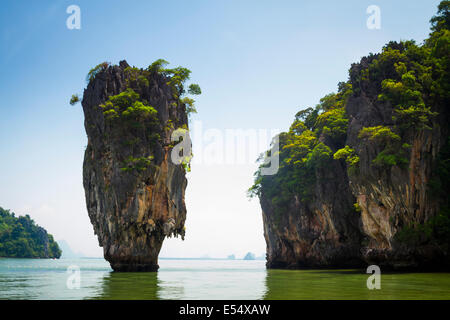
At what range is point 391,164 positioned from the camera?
25.1 meters

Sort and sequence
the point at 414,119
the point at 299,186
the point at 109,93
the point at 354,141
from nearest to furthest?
1. the point at 414,119
2. the point at 354,141
3. the point at 109,93
4. the point at 299,186

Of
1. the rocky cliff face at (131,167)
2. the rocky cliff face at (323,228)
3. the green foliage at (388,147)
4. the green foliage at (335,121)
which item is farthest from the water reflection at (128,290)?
the green foliage at (335,121)

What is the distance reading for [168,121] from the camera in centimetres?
3250

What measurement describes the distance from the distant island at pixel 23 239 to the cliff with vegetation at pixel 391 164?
81849mm

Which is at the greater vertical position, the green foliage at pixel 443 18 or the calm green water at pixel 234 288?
the green foliage at pixel 443 18

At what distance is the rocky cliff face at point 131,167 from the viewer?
2950cm

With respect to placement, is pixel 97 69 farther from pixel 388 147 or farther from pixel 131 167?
pixel 388 147

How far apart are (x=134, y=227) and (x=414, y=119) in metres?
21.0

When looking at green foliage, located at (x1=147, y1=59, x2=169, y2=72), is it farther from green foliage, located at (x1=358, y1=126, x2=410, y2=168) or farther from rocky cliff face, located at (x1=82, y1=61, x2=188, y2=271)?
green foliage, located at (x1=358, y1=126, x2=410, y2=168)

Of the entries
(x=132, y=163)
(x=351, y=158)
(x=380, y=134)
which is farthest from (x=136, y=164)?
(x=380, y=134)

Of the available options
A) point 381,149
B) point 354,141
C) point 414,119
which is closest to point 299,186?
point 354,141

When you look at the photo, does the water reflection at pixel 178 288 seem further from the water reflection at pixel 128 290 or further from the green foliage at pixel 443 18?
the green foliage at pixel 443 18

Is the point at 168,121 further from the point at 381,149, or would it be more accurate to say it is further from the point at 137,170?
the point at 381,149

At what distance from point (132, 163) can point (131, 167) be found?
0.34m
